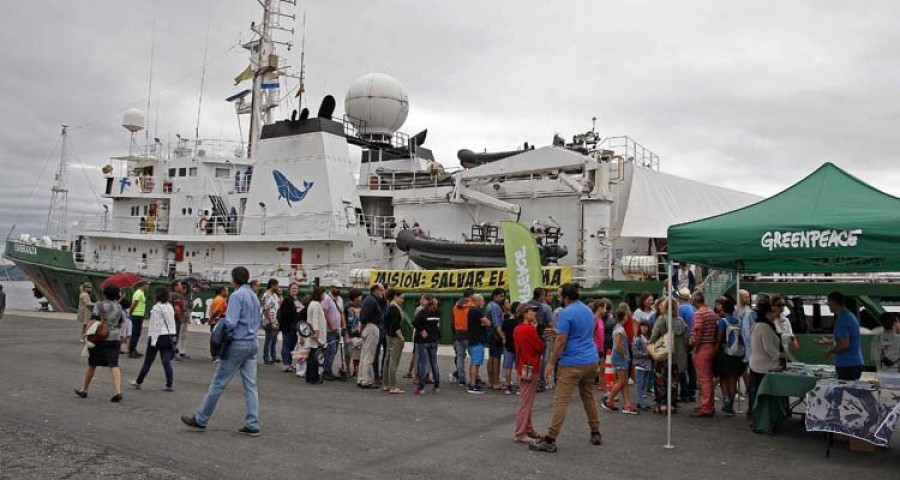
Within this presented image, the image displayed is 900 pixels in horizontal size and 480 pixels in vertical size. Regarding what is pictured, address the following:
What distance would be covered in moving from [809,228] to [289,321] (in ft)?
26.0

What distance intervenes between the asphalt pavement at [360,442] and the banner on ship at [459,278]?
6675 millimetres

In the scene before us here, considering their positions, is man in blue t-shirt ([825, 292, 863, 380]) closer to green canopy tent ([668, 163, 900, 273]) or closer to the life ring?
green canopy tent ([668, 163, 900, 273])

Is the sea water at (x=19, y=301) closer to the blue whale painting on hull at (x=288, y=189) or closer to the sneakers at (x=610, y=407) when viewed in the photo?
the blue whale painting on hull at (x=288, y=189)

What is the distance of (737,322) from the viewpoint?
8734 millimetres

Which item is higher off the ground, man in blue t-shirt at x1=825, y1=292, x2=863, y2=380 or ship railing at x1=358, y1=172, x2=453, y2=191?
ship railing at x1=358, y1=172, x2=453, y2=191

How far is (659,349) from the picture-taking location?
8.69 meters

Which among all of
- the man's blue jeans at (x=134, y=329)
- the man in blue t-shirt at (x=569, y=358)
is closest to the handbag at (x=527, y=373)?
the man in blue t-shirt at (x=569, y=358)

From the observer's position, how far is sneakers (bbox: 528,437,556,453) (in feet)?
20.5

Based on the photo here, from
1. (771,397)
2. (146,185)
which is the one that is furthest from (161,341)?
(146,185)

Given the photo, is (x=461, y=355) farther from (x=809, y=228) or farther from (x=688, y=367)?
(x=809, y=228)

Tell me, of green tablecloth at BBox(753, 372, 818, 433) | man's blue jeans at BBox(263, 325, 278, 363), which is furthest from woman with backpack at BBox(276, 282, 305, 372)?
green tablecloth at BBox(753, 372, 818, 433)

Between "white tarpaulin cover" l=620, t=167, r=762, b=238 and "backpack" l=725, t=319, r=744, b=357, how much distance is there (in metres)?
9.89

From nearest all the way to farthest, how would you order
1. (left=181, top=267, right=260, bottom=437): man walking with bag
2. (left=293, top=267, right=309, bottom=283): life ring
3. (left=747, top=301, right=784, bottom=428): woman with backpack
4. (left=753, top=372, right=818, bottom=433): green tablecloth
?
(left=181, top=267, right=260, bottom=437): man walking with bag < (left=753, top=372, right=818, bottom=433): green tablecloth < (left=747, top=301, right=784, bottom=428): woman with backpack < (left=293, top=267, right=309, bottom=283): life ring

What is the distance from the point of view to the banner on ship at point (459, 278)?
15953 mm
